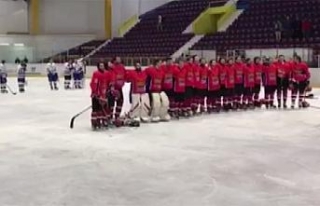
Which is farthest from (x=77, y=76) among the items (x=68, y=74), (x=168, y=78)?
(x=168, y=78)

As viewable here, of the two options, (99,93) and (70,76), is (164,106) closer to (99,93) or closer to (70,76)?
(99,93)

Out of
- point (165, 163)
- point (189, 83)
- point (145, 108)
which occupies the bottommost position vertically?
point (165, 163)

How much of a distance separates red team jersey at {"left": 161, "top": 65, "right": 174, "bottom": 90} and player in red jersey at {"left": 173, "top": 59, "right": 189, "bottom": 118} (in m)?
0.09

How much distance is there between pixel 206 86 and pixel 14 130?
12.9 ft

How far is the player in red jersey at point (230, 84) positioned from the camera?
1181cm

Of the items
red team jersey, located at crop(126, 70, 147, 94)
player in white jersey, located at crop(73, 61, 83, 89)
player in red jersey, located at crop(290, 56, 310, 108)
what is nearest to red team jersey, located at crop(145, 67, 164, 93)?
red team jersey, located at crop(126, 70, 147, 94)

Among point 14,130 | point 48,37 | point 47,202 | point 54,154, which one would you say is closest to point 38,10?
point 48,37

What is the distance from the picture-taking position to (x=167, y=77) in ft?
34.7

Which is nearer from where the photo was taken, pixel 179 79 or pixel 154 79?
pixel 154 79

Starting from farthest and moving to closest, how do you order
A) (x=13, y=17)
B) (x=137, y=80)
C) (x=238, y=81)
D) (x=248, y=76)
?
(x=13, y=17) → (x=248, y=76) → (x=238, y=81) → (x=137, y=80)

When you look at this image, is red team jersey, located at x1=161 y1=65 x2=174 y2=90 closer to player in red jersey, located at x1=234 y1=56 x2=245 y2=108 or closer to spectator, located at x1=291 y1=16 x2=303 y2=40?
player in red jersey, located at x1=234 y1=56 x2=245 y2=108

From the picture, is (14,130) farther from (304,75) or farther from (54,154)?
(304,75)

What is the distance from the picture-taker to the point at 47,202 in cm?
484

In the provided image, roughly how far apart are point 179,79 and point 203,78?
2.55 feet
